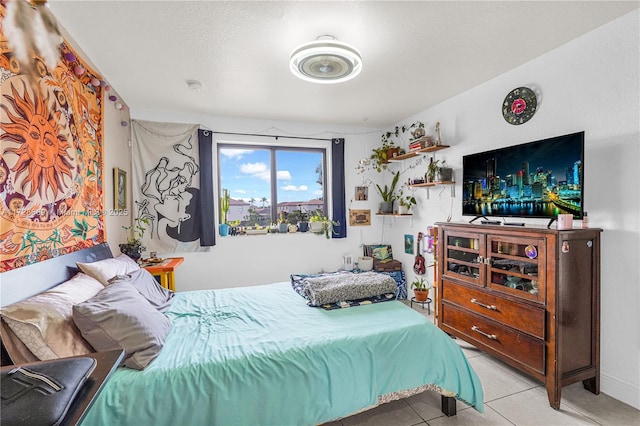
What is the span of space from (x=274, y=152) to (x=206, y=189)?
1091mm

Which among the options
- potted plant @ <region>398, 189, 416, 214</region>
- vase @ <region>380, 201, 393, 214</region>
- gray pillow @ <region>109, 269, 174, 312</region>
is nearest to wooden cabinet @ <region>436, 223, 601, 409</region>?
potted plant @ <region>398, 189, 416, 214</region>

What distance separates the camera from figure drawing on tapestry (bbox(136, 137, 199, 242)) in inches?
146

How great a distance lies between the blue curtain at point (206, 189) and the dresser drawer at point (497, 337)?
2.84 meters

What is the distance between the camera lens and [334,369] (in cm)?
162

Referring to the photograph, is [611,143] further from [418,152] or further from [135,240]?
[135,240]

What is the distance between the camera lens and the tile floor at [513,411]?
189 centimetres

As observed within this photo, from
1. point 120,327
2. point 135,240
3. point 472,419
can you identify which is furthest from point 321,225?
point 120,327

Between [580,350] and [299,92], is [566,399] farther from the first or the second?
[299,92]

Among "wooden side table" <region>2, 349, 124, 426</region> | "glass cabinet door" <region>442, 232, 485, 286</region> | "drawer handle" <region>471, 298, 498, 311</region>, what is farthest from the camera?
"glass cabinet door" <region>442, 232, 485, 286</region>

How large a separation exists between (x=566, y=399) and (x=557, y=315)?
2.06ft

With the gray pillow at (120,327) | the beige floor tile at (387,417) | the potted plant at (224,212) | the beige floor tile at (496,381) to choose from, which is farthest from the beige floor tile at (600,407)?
the potted plant at (224,212)

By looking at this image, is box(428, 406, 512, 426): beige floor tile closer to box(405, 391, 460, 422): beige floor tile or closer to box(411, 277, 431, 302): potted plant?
box(405, 391, 460, 422): beige floor tile

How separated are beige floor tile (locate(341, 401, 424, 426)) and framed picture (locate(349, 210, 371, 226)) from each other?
2.81 metres

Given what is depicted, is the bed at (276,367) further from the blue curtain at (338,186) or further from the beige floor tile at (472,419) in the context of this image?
the blue curtain at (338,186)
